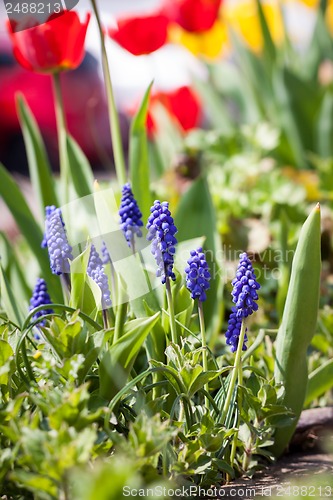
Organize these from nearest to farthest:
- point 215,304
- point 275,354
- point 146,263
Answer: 1. point 275,354
2. point 146,263
3. point 215,304

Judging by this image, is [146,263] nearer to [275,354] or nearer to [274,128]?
[275,354]

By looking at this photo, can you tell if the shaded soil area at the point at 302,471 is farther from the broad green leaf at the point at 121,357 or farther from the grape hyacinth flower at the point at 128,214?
the grape hyacinth flower at the point at 128,214

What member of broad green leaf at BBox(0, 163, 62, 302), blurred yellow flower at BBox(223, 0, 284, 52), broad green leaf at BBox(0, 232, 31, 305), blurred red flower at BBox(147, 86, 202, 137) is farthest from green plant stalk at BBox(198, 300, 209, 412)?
blurred yellow flower at BBox(223, 0, 284, 52)

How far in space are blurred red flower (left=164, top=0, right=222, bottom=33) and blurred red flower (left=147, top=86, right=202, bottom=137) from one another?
213 millimetres

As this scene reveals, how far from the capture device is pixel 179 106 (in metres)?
2.73

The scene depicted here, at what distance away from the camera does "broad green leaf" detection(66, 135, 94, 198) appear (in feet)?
5.10

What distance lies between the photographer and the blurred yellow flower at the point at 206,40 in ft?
10.5

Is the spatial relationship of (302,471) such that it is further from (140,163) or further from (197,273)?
(140,163)

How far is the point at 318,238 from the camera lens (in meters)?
1.05

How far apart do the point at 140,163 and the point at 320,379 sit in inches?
20.8

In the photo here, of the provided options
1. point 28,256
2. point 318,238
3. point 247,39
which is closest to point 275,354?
point 318,238

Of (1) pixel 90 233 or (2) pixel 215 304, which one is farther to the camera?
(2) pixel 215 304

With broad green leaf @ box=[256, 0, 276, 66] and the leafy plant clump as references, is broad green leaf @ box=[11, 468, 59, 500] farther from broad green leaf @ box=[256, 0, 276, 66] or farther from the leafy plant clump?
broad green leaf @ box=[256, 0, 276, 66]

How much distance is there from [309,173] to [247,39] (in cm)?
138
